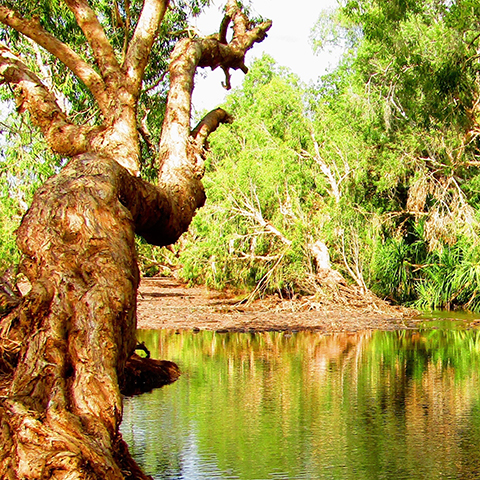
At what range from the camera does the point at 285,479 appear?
17.6ft

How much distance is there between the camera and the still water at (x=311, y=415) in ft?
18.8

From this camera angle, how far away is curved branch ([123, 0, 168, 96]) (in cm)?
851

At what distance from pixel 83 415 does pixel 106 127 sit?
170 inches

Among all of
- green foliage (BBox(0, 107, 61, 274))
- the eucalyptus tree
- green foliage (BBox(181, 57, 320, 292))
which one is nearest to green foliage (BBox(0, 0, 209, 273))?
green foliage (BBox(0, 107, 61, 274))

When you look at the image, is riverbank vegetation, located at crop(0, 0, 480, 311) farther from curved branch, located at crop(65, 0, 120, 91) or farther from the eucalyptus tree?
curved branch, located at crop(65, 0, 120, 91)

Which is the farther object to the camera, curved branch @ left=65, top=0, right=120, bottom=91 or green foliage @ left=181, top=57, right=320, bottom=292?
green foliage @ left=181, top=57, right=320, bottom=292

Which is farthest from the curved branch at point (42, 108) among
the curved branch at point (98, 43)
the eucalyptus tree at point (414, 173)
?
the eucalyptus tree at point (414, 173)

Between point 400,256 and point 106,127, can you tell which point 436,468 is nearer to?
point 106,127

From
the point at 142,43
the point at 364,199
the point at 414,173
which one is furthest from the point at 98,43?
the point at 364,199

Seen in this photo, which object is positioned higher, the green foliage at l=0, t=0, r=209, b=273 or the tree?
the green foliage at l=0, t=0, r=209, b=273

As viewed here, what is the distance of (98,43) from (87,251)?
427 centimetres

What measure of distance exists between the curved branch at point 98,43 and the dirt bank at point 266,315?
25.7ft

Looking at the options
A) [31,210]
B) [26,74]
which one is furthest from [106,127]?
[31,210]

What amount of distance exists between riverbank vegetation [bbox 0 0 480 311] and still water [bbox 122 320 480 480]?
22.5 feet
